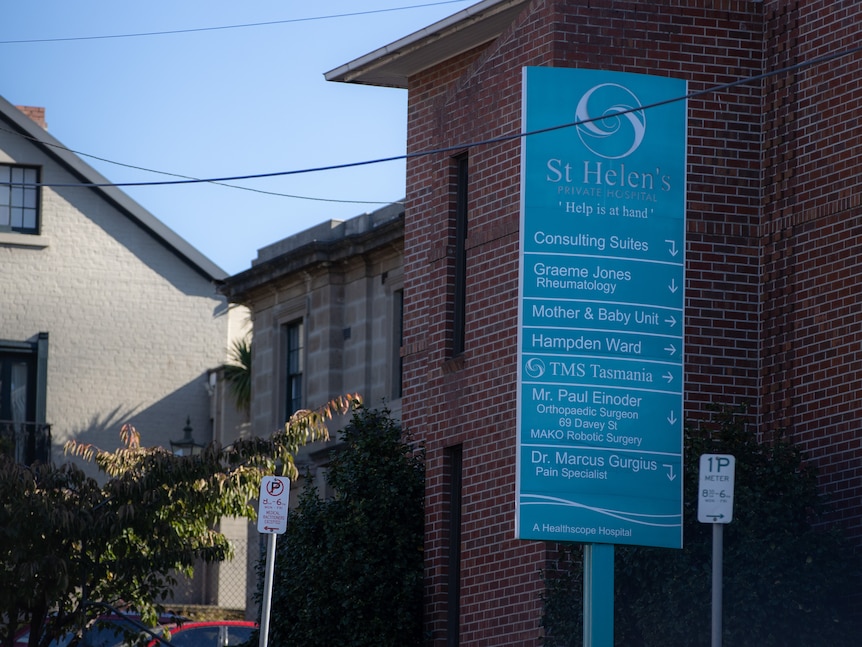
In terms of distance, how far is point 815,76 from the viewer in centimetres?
1628

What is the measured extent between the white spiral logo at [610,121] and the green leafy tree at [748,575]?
282cm

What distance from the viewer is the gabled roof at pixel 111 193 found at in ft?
119

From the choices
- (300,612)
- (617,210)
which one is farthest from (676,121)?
(300,612)

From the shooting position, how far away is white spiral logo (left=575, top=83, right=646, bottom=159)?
1352 centimetres

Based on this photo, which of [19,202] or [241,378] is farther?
[241,378]

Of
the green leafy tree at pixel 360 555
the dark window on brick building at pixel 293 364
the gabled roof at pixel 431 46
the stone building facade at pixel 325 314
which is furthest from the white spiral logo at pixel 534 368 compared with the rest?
the dark window on brick building at pixel 293 364

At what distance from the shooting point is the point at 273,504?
1506 centimetres

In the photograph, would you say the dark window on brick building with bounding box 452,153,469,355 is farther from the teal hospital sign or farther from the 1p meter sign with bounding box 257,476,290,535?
the teal hospital sign

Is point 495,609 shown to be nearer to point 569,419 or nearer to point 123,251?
point 569,419

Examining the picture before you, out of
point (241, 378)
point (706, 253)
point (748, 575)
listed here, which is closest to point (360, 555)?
point (706, 253)

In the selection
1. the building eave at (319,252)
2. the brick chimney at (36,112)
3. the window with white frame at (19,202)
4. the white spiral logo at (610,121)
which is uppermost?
the brick chimney at (36,112)

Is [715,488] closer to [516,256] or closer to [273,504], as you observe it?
[273,504]

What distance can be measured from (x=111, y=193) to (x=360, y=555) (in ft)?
69.7

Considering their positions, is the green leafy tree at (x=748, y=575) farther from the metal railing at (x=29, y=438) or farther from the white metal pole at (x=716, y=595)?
the metal railing at (x=29, y=438)
